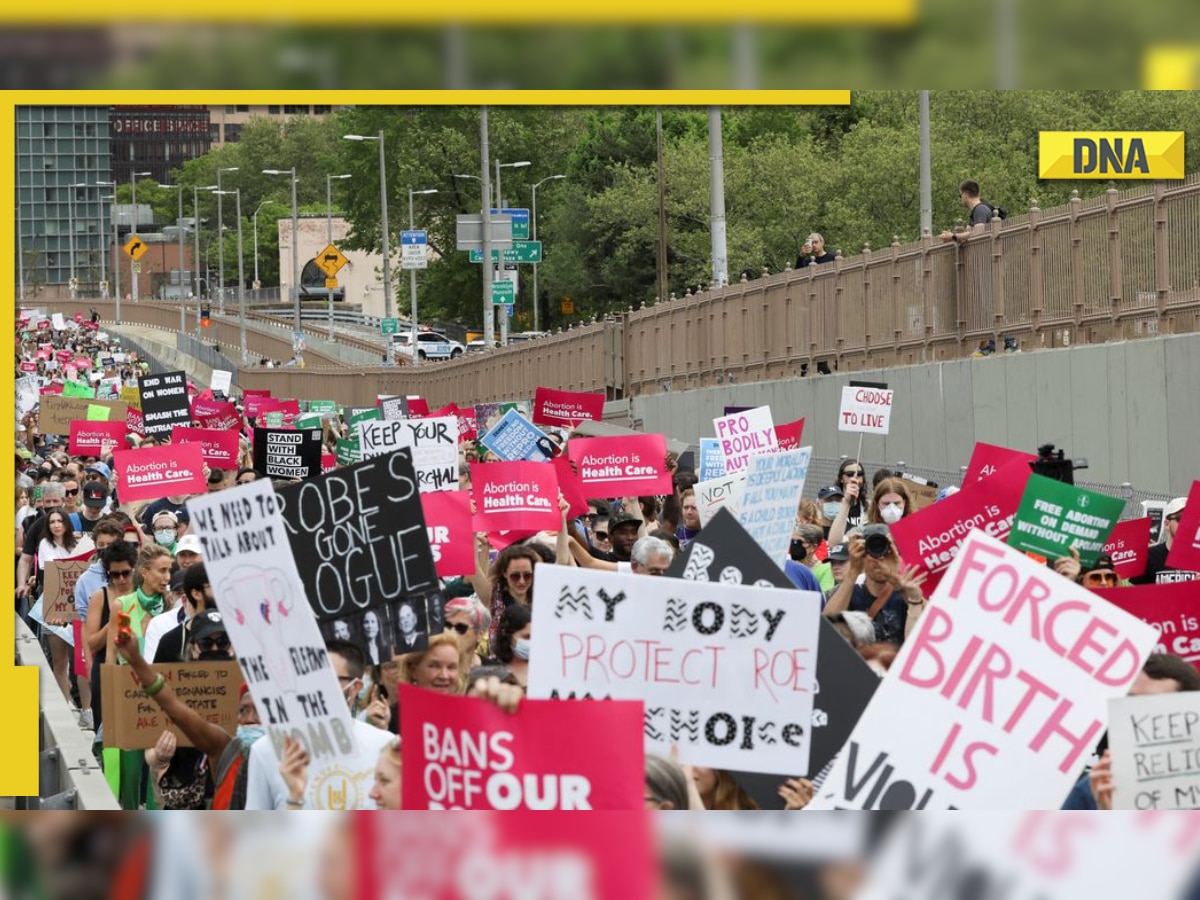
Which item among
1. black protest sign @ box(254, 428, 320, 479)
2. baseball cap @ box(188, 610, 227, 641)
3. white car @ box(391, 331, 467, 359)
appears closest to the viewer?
baseball cap @ box(188, 610, 227, 641)

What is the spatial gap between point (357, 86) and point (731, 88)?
0.76 metres

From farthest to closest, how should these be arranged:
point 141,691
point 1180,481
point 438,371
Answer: point 438,371, point 1180,481, point 141,691

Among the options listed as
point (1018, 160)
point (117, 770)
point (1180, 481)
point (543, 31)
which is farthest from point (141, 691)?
point (1018, 160)

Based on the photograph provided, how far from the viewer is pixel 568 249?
305 ft

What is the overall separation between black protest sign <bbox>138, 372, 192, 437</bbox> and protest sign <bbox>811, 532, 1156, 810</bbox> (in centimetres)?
2315

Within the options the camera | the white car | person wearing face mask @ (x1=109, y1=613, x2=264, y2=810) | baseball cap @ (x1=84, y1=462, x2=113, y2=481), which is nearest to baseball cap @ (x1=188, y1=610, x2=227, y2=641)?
person wearing face mask @ (x1=109, y1=613, x2=264, y2=810)

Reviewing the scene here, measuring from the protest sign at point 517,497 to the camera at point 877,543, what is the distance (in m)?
4.39

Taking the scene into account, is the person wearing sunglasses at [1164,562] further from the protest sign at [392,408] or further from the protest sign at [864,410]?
the protest sign at [392,408]

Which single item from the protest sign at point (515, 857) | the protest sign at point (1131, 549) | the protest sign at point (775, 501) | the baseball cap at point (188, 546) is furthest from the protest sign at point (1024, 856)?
the baseball cap at point (188, 546)

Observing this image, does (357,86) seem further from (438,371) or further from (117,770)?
(438,371)

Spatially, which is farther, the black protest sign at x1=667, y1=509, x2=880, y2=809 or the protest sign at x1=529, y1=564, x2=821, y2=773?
the black protest sign at x1=667, y1=509, x2=880, y2=809

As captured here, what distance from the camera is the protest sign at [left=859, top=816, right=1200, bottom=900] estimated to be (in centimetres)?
216

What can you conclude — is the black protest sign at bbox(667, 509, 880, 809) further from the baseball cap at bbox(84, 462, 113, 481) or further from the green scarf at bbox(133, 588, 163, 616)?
the baseball cap at bbox(84, 462, 113, 481)

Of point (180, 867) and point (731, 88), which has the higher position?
point (731, 88)
